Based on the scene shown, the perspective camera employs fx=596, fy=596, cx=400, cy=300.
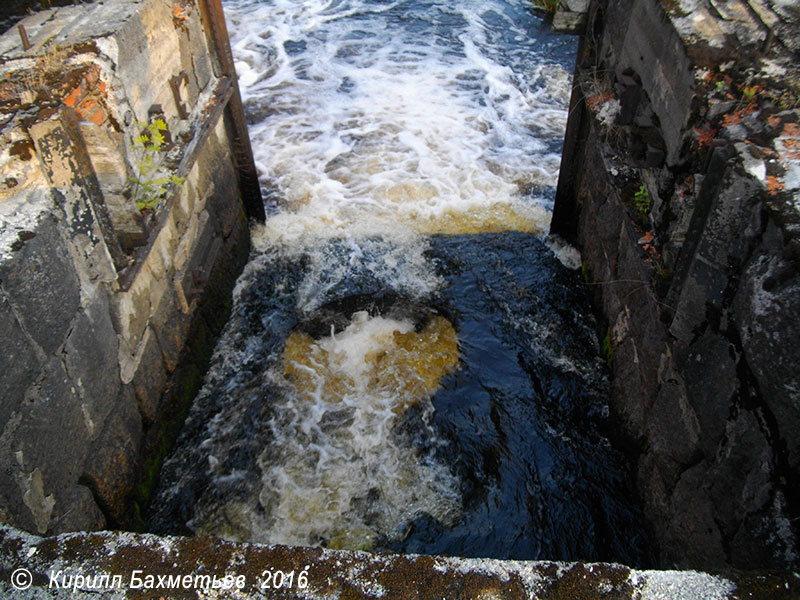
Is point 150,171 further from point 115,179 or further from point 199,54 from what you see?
point 199,54

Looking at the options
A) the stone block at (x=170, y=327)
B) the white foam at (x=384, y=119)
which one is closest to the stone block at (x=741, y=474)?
the stone block at (x=170, y=327)

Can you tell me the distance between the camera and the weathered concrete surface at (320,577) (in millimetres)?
1645

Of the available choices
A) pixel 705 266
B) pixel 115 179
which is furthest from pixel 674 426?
pixel 115 179

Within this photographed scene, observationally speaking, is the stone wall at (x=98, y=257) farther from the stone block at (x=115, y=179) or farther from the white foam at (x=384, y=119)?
the white foam at (x=384, y=119)

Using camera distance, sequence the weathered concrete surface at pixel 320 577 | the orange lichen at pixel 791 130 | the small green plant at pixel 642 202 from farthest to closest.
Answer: the small green plant at pixel 642 202, the orange lichen at pixel 791 130, the weathered concrete surface at pixel 320 577

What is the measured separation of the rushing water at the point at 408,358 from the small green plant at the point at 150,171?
154 cm

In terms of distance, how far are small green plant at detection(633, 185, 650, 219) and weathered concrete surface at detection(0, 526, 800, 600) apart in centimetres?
264

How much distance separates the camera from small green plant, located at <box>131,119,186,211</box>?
3.75 metres

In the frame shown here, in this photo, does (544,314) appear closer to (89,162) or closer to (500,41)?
(89,162)

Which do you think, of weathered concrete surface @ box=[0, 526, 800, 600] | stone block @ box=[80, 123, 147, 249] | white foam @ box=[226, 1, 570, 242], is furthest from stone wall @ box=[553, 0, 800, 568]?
stone block @ box=[80, 123, 147, 249]

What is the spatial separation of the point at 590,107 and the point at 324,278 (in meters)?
2.79

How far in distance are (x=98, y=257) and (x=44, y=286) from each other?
495mm

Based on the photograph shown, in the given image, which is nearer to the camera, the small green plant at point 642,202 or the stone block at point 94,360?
the stone block at point 94,360

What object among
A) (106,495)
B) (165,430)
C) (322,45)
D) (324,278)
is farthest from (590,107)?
(322,45)
